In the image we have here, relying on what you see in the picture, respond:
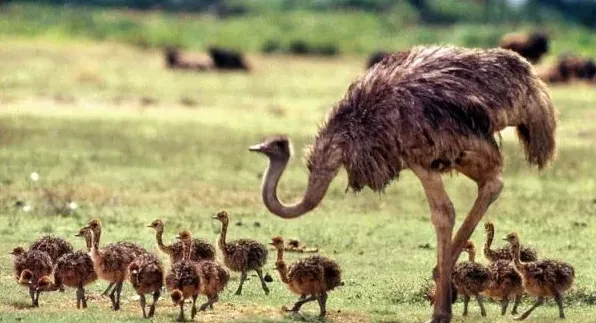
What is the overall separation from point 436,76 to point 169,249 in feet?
9.29

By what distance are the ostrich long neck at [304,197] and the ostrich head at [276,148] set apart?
10cm

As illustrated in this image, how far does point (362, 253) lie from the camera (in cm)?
1569

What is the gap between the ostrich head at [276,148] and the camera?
1217cm

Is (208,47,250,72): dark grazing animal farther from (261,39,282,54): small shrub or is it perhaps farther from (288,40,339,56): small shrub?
(261,39,282,54): small shrub

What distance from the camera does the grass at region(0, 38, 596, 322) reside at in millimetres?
13188

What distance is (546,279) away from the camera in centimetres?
1243

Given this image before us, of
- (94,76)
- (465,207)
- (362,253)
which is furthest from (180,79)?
(362,253)

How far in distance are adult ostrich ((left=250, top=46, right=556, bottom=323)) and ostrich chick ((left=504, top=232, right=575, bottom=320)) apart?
0.59m

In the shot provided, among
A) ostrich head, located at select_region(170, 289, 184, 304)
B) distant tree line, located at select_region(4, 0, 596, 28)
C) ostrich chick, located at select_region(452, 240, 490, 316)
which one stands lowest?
ostrich head, located at select_region(170, 289, 184, 304)

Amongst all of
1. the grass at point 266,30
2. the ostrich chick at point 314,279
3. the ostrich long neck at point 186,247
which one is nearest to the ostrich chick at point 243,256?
the ostrich long neck at point 186,247

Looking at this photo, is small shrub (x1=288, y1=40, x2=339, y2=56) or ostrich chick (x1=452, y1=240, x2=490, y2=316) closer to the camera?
ostrich chick (x1=452, y1=240, x2=490, y2=316)

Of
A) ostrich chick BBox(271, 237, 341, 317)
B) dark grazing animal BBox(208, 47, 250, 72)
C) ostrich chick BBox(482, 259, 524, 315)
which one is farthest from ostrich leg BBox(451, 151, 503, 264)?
dark grazing animal BBox(208, 47, 250, 72)

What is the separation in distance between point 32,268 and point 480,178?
333 cm

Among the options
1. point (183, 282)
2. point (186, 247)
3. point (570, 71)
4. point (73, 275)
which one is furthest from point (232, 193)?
point (570, 71)
